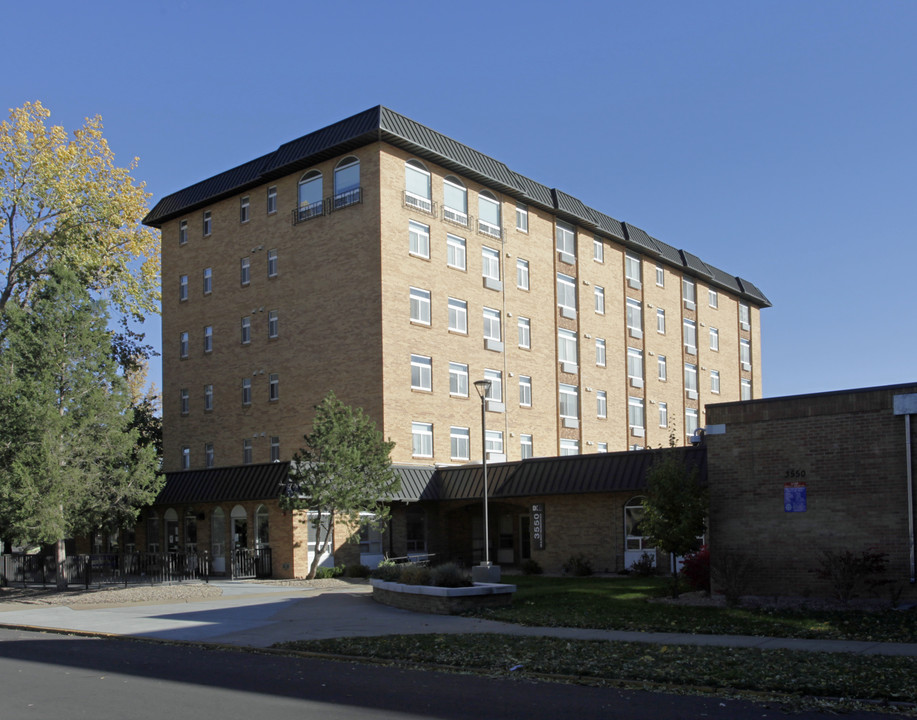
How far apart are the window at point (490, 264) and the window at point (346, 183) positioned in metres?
6.63

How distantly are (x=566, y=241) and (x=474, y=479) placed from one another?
15819 mm

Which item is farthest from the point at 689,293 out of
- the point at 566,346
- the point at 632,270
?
the point at 566,346

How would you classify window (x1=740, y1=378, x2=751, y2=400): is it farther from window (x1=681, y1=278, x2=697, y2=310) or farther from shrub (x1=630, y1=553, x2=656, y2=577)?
shrub (x1=630, y1=553, x2=656, y2=577)

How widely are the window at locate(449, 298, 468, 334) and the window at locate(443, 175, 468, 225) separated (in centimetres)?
345

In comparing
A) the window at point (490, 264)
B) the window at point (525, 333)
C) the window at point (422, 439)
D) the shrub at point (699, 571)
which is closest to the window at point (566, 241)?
the window at point (525, 333)

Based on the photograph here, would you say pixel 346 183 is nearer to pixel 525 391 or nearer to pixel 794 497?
pixel 525 391

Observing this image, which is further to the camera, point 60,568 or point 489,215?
point 489,215

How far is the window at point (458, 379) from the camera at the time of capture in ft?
126

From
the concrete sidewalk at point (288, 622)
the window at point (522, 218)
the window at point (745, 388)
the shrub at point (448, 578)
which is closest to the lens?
the concrete sidewalk at point (288, 622)

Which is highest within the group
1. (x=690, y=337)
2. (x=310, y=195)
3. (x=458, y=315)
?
(x=310, y=195)

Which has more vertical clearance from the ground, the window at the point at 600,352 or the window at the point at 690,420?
the window at the point at 600,352

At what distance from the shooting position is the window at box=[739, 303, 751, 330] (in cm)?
6381

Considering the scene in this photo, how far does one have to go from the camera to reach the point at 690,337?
5653cm

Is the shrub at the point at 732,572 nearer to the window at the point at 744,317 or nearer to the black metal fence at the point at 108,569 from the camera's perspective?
the black metal fence at the point at 108,569
